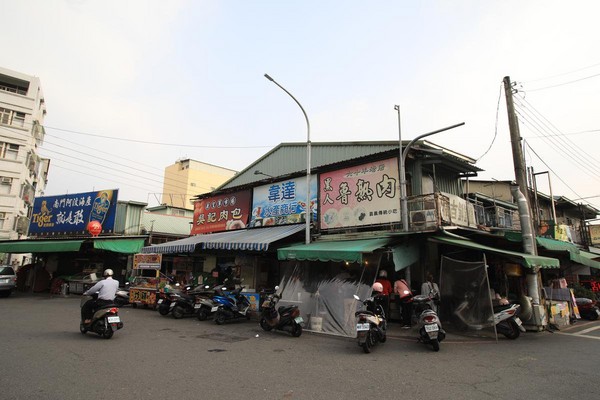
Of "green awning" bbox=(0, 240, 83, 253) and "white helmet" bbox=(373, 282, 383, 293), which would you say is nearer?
"white helmet" bbox=(373, 282, 383, 293)

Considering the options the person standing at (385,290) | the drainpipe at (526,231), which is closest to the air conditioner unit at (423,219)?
the person standing at (385,290)

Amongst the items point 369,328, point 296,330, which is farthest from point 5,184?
point 369,328

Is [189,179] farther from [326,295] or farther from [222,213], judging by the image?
[326,295]

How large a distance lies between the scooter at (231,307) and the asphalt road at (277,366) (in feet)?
4.70

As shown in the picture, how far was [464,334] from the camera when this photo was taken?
9562 mm

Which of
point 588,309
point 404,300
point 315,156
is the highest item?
point 315,156

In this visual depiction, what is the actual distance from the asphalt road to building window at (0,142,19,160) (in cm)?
2966

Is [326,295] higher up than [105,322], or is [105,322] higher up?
[326,295]

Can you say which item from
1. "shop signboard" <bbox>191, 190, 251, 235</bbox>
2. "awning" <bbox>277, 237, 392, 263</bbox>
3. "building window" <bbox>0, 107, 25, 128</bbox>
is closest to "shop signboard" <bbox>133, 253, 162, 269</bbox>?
"shop signboard" <bbox>191, 190, 251, 235</bbox>

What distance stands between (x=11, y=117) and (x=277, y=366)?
126 ft

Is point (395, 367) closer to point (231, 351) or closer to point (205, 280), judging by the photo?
point (231, 351)

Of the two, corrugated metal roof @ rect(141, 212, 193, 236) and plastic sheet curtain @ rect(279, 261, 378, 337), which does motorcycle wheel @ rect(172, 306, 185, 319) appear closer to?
plastic sheet curtain @ rect(279, 261, 378, 337)

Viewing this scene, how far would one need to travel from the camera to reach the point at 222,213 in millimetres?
19984

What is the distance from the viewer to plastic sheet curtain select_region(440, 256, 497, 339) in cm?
923
